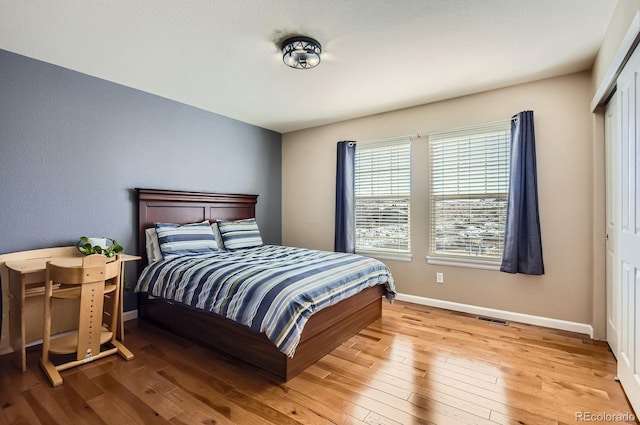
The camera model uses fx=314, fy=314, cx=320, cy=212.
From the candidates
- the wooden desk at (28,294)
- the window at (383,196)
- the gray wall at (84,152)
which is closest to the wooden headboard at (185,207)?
the gray wall at (84,152)

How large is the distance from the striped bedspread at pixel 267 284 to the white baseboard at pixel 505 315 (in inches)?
29.0

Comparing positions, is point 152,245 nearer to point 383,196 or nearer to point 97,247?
point 97,247

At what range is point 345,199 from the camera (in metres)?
4.27

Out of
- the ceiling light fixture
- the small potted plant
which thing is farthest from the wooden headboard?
the ceiling light fixture

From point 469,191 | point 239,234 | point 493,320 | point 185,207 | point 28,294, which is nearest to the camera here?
point 28,294

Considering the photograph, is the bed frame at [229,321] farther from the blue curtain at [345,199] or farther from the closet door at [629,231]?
the closet door at [629,231]

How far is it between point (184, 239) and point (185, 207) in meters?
0.58

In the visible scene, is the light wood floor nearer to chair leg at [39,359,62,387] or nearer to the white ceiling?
chair leg at [39,359,62,387]

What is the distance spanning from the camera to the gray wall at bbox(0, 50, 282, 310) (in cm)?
257

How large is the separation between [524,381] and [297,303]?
1.62 metres

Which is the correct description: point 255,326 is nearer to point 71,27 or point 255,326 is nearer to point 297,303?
point 297,303

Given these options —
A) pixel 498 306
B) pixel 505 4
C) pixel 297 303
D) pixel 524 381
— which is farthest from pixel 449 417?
pixel 505 4

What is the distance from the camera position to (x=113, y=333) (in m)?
2.55

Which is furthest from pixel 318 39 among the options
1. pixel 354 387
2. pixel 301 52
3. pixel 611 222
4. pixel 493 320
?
pixel 493 320
